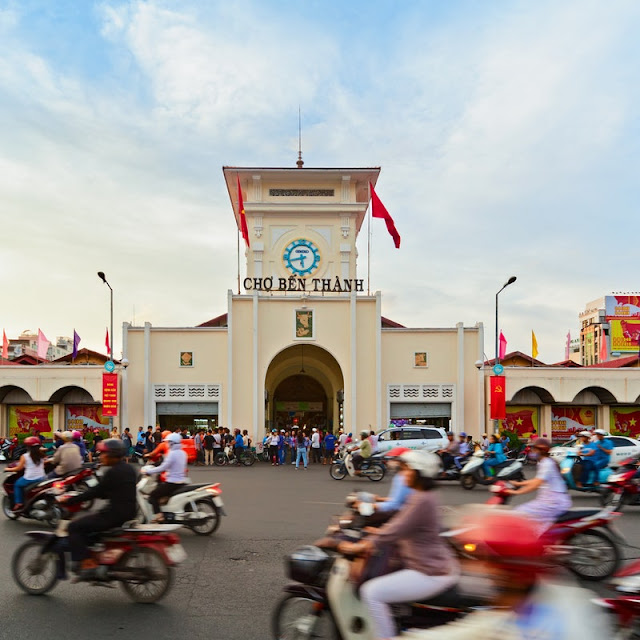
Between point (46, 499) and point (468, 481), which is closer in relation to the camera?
point (46, 499)

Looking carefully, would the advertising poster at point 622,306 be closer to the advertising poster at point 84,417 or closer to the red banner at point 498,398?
the red banner at point 498,398

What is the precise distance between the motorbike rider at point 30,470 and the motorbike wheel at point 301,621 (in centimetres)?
825

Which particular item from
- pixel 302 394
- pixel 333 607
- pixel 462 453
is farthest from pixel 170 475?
pixel 302 394

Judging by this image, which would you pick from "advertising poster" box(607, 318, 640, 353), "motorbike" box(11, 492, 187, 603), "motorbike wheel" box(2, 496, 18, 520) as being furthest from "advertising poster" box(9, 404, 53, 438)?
"advertising poster" box(607, 318, 640, 353)

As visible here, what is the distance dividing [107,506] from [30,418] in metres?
29.3

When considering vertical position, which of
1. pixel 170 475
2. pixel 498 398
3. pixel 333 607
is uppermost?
pixel 498 398

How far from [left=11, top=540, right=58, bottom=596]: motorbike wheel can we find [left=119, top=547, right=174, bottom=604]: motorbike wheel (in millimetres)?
893

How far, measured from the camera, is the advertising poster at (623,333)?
70875 mm

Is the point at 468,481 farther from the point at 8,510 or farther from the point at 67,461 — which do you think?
the point at 8,510

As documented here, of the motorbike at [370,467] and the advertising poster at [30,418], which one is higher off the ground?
the advertising poster at [30,418]

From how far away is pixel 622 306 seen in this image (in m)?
77.1

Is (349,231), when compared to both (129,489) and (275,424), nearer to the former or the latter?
(275,424)

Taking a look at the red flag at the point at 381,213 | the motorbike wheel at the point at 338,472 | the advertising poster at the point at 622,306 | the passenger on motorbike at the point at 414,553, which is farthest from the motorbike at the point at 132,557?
the advertising poster at the point at 622,306

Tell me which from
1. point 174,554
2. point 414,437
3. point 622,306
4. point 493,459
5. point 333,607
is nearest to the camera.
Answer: point 333,607
